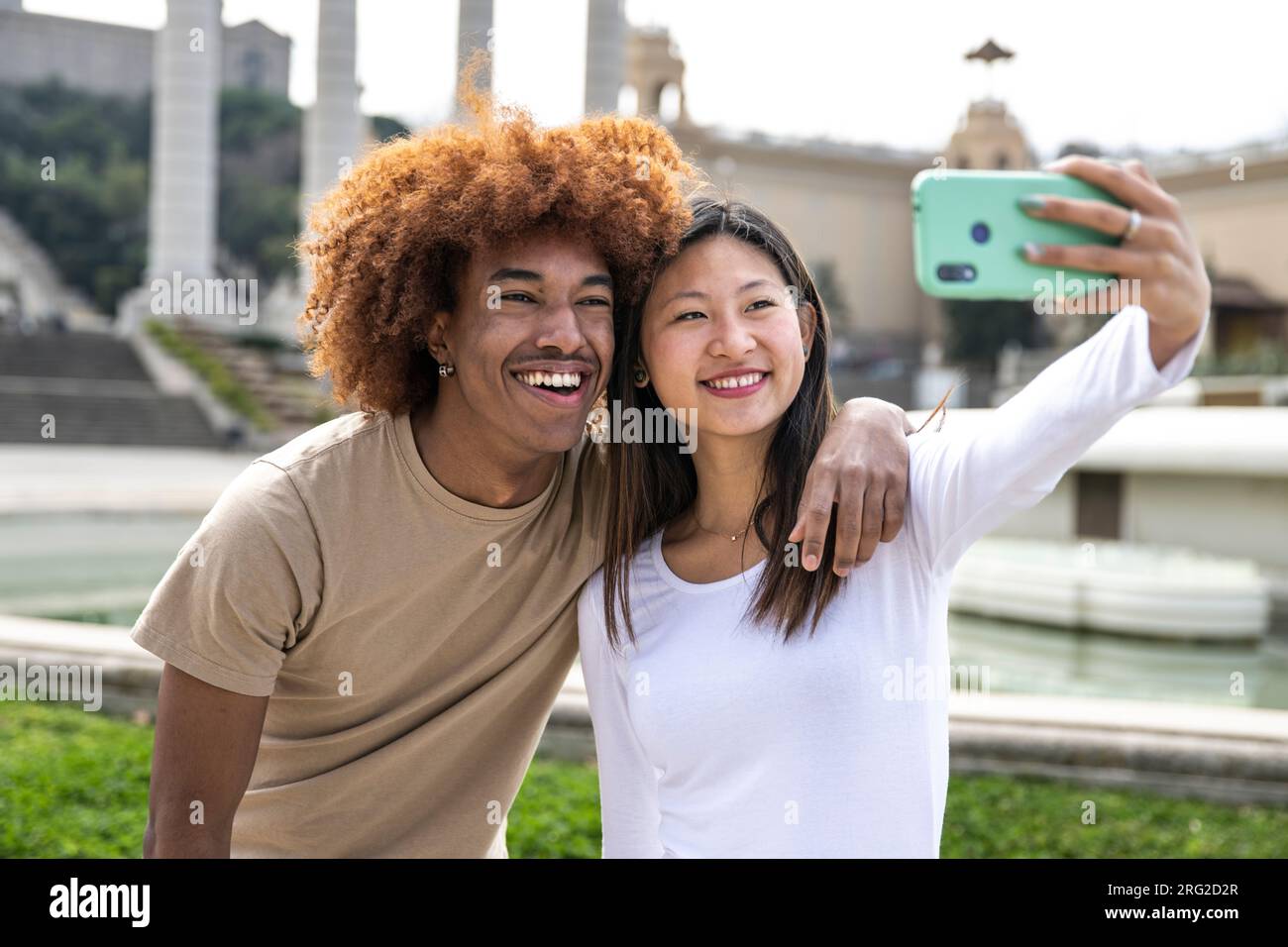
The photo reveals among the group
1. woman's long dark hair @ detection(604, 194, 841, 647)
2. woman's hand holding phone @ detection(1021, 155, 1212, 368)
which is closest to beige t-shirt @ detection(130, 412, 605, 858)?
woman's long dark hair @ detection(604, 194, 841, 647)

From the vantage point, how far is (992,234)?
195 centimetres

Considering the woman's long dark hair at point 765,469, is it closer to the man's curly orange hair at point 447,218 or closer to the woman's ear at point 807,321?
the woman's ear at point 807,321

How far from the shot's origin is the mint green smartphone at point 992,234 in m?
1.89

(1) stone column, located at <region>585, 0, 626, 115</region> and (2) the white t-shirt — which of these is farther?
(1) stone column, located at <region>585, 0, 626, 115</region>

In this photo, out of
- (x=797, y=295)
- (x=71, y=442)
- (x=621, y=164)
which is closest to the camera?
(x=797, y=295)

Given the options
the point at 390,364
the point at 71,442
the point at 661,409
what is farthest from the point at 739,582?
the point at 71,442

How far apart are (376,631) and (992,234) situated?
57.1 inches

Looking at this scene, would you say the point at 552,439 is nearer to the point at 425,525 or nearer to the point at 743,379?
the point at 425,525

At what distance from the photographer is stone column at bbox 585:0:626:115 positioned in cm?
2975

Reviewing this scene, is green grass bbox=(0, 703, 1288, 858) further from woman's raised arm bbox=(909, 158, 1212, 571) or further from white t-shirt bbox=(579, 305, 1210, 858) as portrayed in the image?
woman's raised arm bbox=(909, 158, 1212, 571)

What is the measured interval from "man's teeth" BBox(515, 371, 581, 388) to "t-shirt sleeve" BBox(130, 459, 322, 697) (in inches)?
20.4
